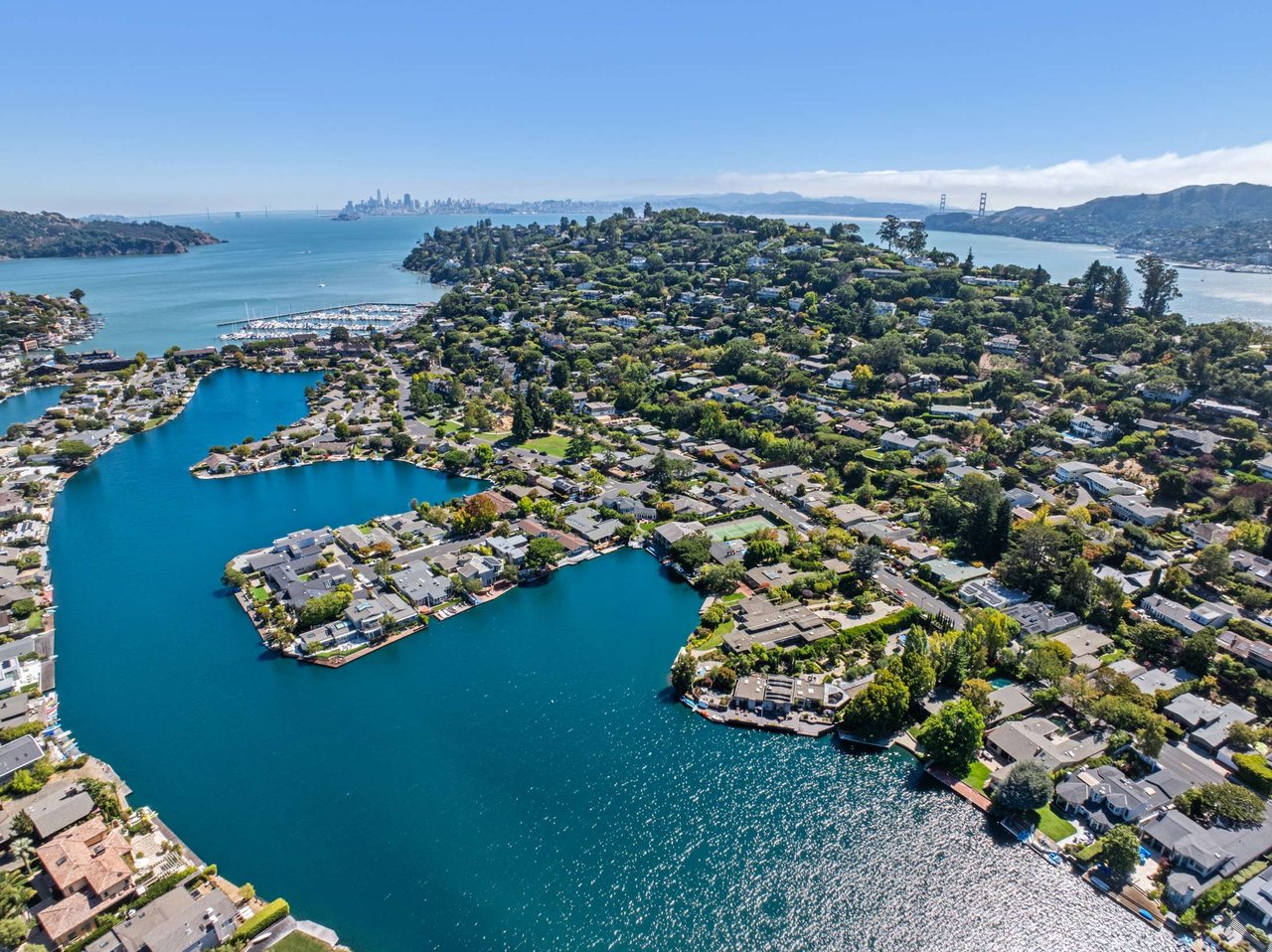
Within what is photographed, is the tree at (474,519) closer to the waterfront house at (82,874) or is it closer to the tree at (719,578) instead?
the tree at (719,578)

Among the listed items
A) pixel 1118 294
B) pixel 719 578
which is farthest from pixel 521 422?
pixel 1118 294

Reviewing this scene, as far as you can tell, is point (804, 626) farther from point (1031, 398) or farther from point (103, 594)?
point (1031, 398)

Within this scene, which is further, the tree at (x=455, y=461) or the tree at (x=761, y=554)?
the tree at (x=455, y=461)

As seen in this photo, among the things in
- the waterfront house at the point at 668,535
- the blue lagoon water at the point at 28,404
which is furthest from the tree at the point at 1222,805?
the blue lagoon water at the point at 28,404

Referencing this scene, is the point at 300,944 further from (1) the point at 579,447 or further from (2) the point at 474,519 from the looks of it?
(1) the point at 579,447

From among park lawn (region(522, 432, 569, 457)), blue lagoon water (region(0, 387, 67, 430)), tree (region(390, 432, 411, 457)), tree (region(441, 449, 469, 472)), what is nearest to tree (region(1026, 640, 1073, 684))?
park lawn (region(522, 432, 569, 457))

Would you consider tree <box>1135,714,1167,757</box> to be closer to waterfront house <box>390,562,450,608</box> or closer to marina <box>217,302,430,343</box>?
waterfront house <box>390,562,450,608</box>
